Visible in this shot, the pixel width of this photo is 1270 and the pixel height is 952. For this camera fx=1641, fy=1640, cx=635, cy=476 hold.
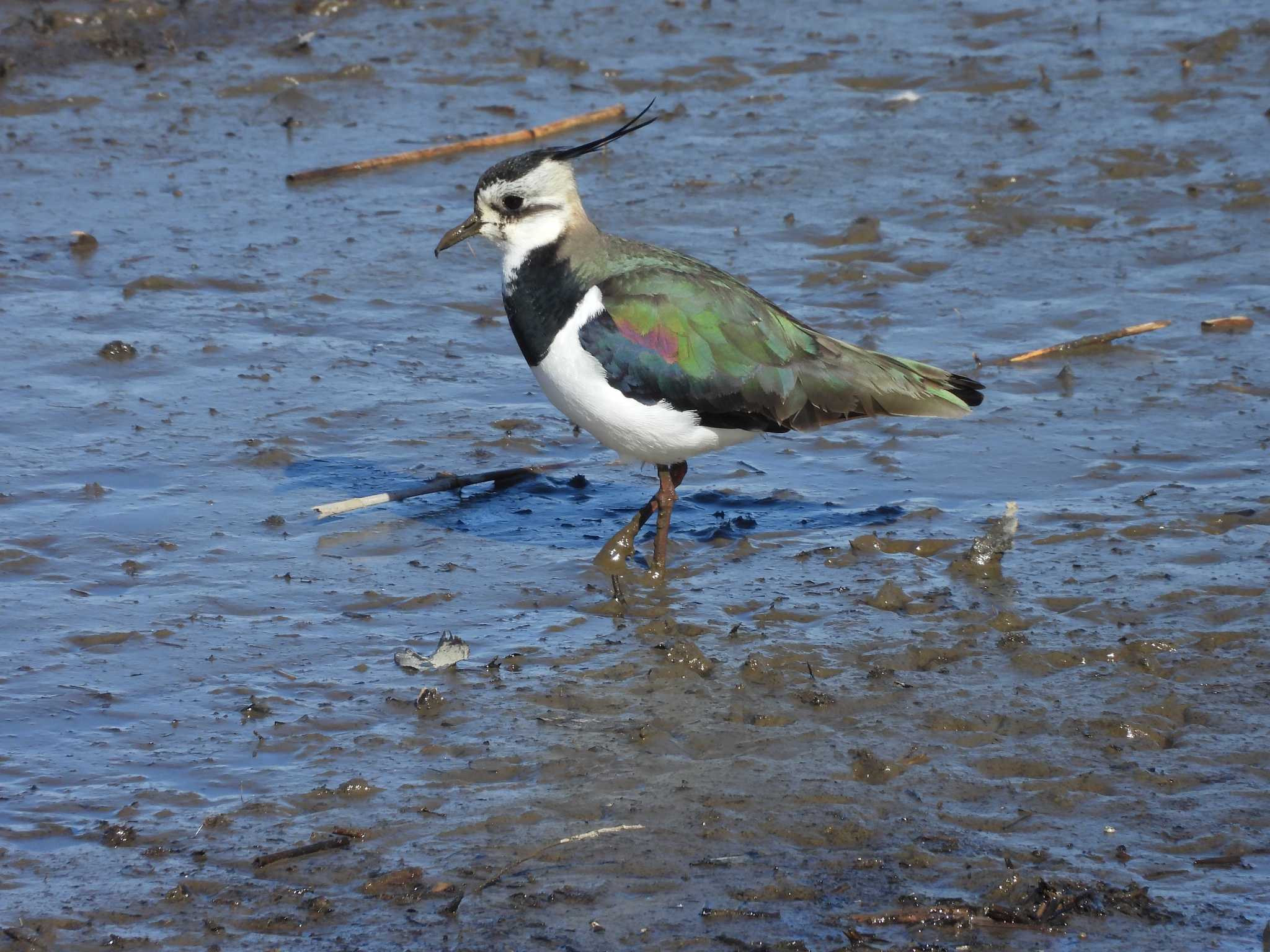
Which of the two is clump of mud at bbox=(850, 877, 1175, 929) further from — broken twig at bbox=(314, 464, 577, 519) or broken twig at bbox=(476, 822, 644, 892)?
broken twig at bbox=(314, 464, 577, 519)

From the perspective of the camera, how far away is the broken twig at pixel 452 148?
10.5 m

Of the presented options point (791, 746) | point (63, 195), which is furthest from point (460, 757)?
point (63, 195)

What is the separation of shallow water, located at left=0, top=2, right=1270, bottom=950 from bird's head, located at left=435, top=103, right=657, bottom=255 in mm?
1268

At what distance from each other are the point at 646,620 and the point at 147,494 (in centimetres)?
238

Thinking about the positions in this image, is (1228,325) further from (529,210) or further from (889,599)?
(529,210)

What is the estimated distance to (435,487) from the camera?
7.27 meters

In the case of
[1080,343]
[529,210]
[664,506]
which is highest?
[529,210]

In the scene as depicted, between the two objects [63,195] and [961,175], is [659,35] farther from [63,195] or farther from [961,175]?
[63,195]

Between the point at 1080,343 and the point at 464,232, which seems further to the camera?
the point at 1080,343

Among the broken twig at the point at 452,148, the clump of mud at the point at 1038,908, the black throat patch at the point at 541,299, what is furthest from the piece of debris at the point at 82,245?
the clump of mud at the point at 1038,908

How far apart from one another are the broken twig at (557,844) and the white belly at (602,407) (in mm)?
2021

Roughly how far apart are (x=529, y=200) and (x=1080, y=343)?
331 centimetres

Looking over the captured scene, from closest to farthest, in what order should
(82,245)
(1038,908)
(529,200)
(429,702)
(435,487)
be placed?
(1038,908) → (429,702) → (529,200) → (435,487) → (82,245)

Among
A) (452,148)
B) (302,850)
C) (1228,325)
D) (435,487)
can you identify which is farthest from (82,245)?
(1228,325)
